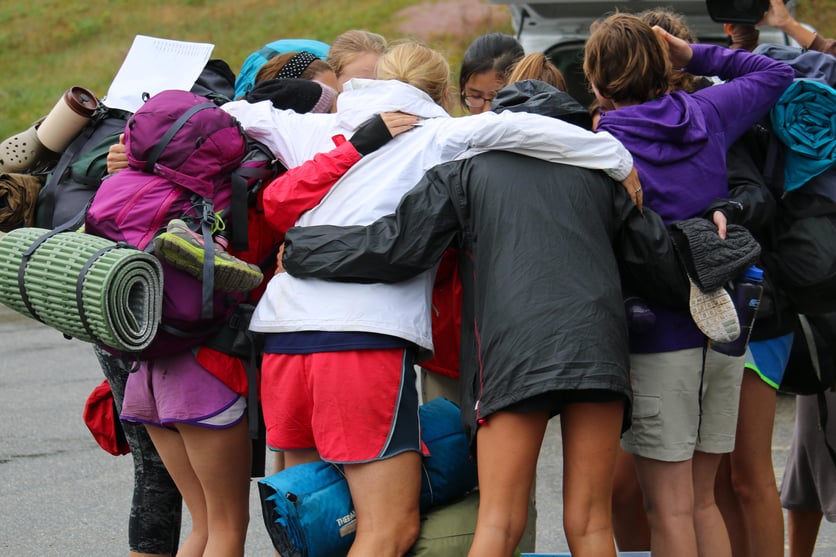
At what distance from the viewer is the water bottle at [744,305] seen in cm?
300

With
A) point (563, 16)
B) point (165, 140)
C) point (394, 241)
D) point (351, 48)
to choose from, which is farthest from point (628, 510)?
point (563, 16)

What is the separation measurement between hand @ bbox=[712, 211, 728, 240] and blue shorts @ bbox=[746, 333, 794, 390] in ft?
1.88

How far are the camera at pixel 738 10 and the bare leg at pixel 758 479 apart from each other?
1313 millimetres

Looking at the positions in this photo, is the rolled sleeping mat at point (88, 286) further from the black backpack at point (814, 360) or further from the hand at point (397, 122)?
the black backpack at point (814, 360)

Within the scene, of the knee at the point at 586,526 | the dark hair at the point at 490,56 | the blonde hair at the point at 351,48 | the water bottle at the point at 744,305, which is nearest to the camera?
the knee at the point at 586,526

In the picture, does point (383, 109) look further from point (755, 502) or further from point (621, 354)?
point (755, 502)

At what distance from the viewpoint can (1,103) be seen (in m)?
21.0

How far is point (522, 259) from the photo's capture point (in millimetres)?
2711

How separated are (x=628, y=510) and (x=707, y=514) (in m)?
0.51

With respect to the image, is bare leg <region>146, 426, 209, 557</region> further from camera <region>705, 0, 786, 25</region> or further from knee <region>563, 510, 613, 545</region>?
camera <region>705, 0, 786, 25</region>

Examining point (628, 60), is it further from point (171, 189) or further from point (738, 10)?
point (171, 189)

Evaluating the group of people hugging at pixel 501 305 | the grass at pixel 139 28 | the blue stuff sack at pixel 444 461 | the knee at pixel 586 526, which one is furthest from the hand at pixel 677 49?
the grass at pixel 139 28

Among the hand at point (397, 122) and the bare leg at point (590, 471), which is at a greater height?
the hand at point (397, 122)

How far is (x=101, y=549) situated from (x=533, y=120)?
3079 mm
